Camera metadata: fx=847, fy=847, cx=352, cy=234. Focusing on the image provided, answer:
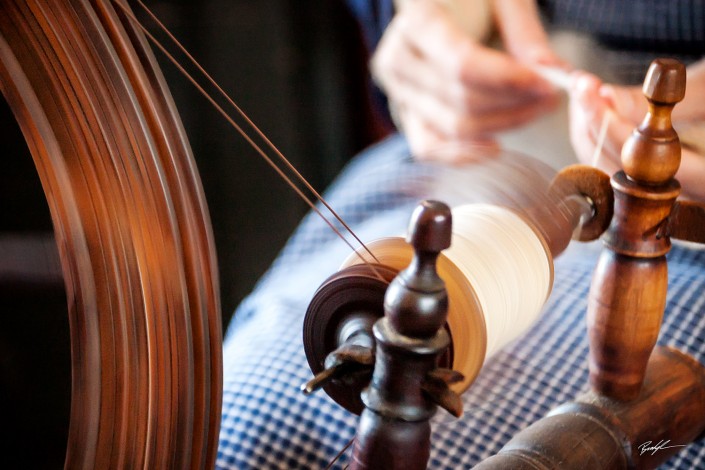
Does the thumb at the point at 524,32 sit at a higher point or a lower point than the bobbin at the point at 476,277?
lower

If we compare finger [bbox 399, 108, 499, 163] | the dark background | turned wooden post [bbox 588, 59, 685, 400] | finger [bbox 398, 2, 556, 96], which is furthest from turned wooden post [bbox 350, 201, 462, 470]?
the dark background

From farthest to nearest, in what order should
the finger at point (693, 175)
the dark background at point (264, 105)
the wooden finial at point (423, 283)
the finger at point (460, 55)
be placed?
the dark background at point (264, 105) < the finger at point (460, 55) < the finger at point (693, 175) < the wooden finial at point (423, 283)

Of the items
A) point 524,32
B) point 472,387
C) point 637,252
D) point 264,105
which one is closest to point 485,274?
point 637,252

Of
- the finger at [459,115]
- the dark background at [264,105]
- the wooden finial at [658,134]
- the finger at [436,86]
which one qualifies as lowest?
the dark background at [264,105]

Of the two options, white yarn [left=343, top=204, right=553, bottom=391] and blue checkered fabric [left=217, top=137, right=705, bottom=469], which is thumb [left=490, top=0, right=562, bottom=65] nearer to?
blue checkered fabric [left=217, top=137, right=705, bottom=469]

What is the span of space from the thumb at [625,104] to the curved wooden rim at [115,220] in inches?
18.7

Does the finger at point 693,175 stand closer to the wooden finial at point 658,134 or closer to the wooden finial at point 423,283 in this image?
the wooden finial at point 658,134

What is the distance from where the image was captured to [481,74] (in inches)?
40.5

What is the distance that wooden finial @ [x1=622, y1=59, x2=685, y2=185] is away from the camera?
0.52 metres

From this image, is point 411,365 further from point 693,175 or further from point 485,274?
point 693,175

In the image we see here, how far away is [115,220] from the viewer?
16.0 inches

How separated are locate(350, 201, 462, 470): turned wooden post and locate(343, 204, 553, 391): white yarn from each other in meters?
0.07

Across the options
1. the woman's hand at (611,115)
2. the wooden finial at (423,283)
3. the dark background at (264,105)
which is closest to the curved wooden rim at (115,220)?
the wooden finial at (423,283)

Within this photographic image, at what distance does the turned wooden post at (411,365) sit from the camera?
1.24 ft
